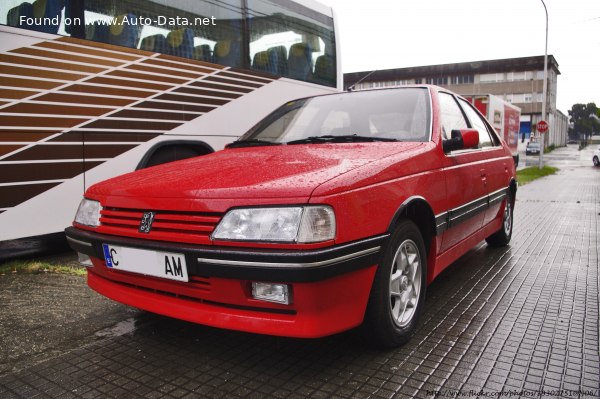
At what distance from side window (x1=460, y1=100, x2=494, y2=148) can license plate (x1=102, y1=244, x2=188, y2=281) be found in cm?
303

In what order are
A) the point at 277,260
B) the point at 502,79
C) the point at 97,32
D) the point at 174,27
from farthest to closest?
the point at 502,79
the point at 174,27
the point at 97,32
the point at 277,260

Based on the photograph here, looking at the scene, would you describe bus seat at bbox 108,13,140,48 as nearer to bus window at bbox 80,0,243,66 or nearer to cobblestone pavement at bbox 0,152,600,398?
bus window at bbox 80,0,243,66

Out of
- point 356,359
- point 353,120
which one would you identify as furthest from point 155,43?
point 356,359

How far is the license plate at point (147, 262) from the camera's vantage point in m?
2.31

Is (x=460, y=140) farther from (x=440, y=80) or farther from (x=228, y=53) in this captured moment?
(x=440, y=80)

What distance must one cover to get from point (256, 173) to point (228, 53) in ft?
13.7

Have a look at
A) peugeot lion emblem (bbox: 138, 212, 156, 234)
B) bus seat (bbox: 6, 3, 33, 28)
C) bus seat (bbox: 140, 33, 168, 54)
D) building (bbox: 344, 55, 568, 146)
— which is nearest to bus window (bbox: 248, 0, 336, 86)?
bus seat (bbox: 140, 33, 168, 54)

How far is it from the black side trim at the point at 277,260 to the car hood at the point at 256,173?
0.25m

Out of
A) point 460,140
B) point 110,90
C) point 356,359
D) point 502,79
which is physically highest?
point 502,79

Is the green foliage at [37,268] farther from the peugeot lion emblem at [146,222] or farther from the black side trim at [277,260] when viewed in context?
the black side trim at [277,260]

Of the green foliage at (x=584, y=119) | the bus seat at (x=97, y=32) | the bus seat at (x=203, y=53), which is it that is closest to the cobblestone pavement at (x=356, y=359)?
the bus seat at (x=97, y=32)

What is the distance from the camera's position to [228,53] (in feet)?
20.6

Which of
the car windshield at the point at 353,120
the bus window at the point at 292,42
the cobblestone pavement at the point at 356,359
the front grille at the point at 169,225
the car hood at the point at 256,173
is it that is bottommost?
the cobblestone pavement at the point at 356,359

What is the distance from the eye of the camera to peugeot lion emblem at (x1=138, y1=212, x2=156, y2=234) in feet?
7.97
